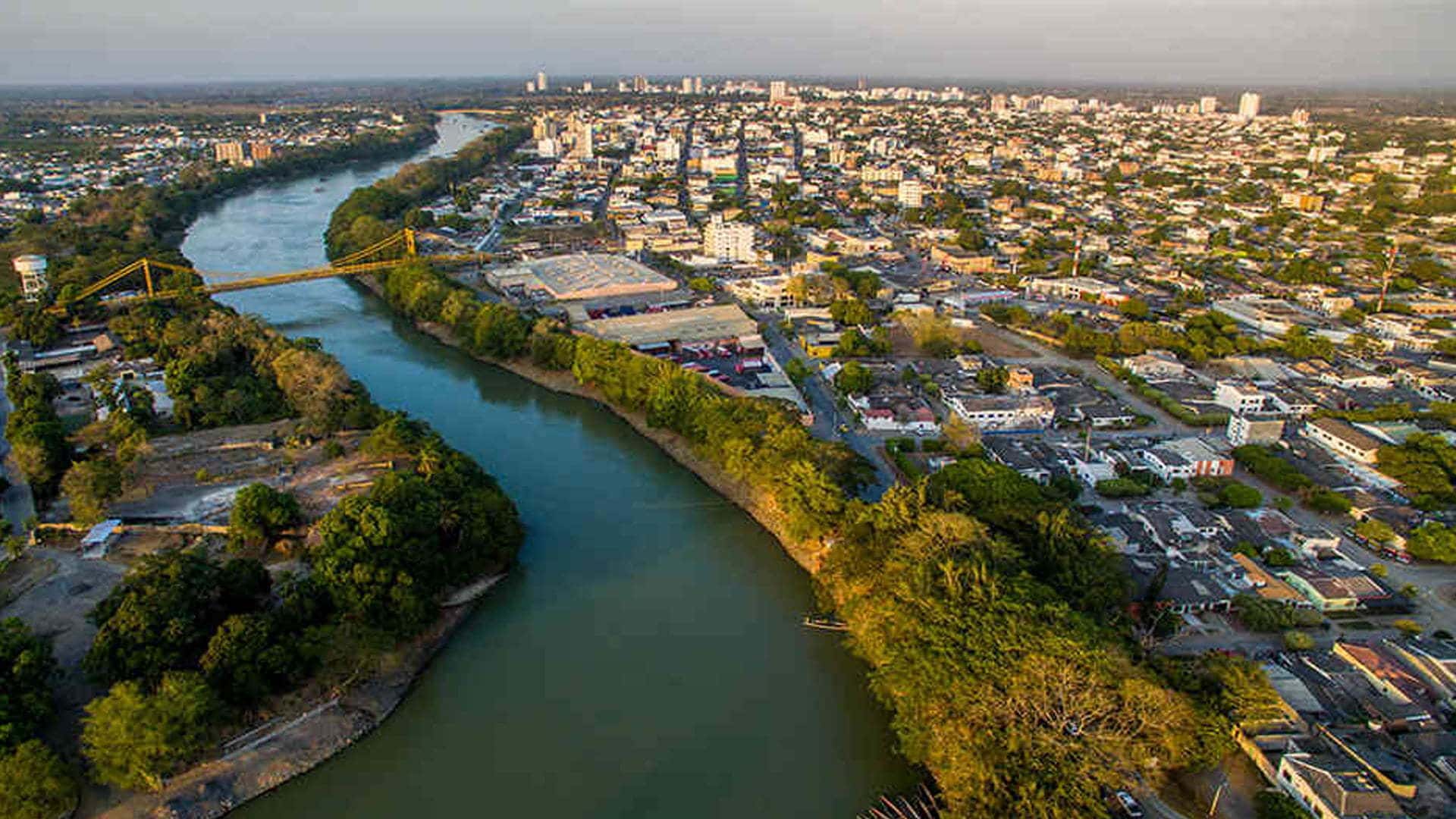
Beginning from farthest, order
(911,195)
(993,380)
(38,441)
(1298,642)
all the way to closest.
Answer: (911,195) < (993,380) < (38,441) < (1298,642)

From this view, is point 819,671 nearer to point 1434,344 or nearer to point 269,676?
point 269,676

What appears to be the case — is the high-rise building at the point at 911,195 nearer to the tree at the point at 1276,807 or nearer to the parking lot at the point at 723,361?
the parking lot at the point at 723,361

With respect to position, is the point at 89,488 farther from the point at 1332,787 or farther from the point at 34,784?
the point at 1332,787

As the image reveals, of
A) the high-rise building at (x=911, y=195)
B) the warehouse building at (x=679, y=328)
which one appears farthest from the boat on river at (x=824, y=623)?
the high-rise building at (x=911, y=195)

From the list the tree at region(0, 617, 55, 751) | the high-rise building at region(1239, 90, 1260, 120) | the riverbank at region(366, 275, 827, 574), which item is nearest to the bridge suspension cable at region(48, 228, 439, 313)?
the riverbank at region(366, 275, 827, 574)

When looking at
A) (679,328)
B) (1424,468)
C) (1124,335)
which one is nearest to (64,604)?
(679,328)

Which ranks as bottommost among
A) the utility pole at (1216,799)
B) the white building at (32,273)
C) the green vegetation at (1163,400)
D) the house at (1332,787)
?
the utility pole at (1216,799)

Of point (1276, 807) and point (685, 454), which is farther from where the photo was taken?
point (685, 454)
